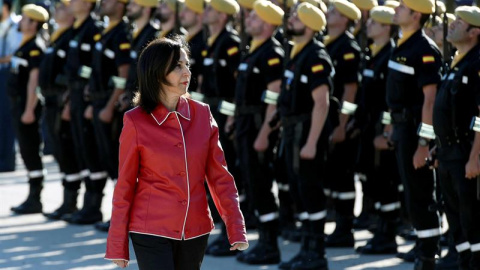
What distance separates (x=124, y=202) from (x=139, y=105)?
1.51ft

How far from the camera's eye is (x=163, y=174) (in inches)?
198

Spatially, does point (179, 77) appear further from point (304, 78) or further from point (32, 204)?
point (32, 204)

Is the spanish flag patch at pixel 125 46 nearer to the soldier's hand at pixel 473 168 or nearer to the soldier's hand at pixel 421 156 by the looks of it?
the soldier's hand at pixel 421 156

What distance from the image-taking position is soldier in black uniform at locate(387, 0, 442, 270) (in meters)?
7.71

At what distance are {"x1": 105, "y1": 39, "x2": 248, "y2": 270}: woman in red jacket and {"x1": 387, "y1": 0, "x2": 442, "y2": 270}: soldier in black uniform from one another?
2928 mm

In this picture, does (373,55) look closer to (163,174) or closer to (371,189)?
(371,189)

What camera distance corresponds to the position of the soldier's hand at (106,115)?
1073 cm

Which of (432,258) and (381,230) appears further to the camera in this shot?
(381,230)

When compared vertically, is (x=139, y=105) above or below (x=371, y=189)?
above

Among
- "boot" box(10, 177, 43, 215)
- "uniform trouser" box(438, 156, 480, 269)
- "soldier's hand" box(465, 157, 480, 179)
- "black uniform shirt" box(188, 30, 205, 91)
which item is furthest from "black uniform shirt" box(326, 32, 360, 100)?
"boot" box(10, 177, 43, 215)

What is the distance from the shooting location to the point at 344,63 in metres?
9.55

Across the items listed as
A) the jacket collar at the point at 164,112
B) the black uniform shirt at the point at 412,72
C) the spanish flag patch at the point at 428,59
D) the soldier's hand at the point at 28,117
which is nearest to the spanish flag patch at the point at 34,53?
the soldier's hand at the point at 28,117

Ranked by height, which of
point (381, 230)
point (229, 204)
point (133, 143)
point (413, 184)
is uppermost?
point (133, 143)

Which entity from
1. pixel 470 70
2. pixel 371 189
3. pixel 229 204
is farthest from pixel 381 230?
pixel 229 204
